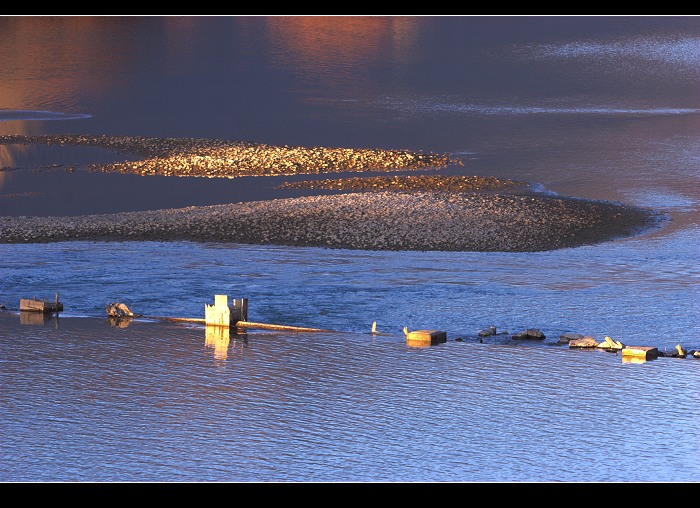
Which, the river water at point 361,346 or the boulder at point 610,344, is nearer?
the river water at point 361,346

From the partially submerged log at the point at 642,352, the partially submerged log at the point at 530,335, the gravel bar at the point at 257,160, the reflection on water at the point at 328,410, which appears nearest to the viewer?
the reflection on water at the point at 328,410

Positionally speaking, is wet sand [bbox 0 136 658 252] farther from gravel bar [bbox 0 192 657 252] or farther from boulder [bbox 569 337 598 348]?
boulder [bbox 569 337 598 348]

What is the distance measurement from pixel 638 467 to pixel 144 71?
87201 millimetres

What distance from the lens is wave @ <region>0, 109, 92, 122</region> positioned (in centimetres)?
7788

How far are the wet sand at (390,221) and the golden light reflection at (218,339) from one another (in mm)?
9868

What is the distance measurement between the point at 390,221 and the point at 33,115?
47203mm

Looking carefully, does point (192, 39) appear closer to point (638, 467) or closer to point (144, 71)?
point (144, 71)

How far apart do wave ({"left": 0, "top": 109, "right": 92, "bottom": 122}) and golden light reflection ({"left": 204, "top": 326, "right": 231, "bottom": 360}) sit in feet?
175

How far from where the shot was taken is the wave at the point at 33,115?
77875mm

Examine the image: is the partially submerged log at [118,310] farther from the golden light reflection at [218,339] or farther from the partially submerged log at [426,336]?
the partially submerged log at [426,336]

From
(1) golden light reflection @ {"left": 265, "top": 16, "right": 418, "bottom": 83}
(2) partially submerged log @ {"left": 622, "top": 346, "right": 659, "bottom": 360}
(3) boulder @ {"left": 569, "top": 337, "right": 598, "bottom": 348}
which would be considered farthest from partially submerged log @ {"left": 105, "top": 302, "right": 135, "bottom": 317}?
(1) golden light reflection @ {"left": 265, "top": 16, "right": 418, "bottom": 83}

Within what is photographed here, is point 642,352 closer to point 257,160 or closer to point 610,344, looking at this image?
point 610,344

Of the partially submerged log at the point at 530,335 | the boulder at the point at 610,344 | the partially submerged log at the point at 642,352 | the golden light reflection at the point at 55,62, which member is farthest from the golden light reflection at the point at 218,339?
the golden light reflection at the point at 55,62
